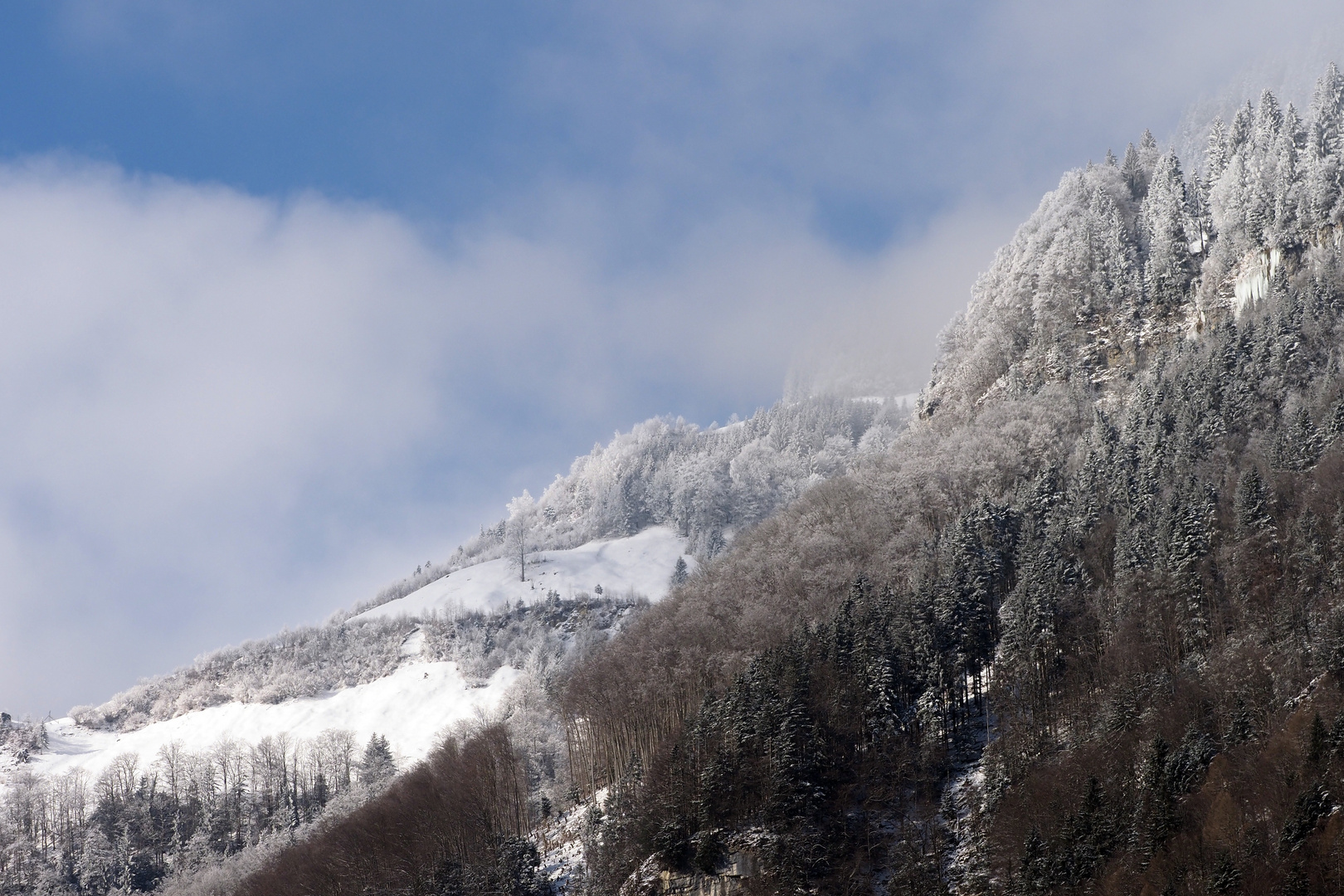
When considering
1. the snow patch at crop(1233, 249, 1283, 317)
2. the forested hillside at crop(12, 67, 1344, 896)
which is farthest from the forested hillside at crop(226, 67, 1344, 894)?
the snow patch at crop(1233, 249, 1283, 317)

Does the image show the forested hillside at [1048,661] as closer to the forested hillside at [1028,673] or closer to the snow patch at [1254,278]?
the forested hillside at [1028,673]

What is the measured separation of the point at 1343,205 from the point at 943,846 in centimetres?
9340

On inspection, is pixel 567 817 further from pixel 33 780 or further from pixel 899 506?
pixel 33 780

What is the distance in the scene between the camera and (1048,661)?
77062 millimetres

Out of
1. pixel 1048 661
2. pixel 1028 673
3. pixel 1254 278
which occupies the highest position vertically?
pixel 1254 278

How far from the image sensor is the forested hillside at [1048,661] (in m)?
56.0

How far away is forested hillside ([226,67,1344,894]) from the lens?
184ft

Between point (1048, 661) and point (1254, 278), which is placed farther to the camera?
point (1254, 278)

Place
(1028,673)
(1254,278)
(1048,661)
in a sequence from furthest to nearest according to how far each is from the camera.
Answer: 1. (1254,278)
2. (1048,661)
3. (1028,673)

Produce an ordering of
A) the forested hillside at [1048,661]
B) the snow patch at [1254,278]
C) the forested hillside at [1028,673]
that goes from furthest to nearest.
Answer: the snow patch at [1254,278] → the forested hillside at [1028,673] → the forested hillside at [1048,661]

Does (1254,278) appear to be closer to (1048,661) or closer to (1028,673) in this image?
(1048,661)

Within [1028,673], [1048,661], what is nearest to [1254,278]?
[1048,661]

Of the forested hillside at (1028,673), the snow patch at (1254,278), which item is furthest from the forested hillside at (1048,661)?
the snow patch at (1254,278)

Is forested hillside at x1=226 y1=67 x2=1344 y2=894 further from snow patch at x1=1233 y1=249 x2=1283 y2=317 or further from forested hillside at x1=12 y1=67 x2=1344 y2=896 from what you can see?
snow patch at x1=1233 y1=249 x2=1283 y2=317
